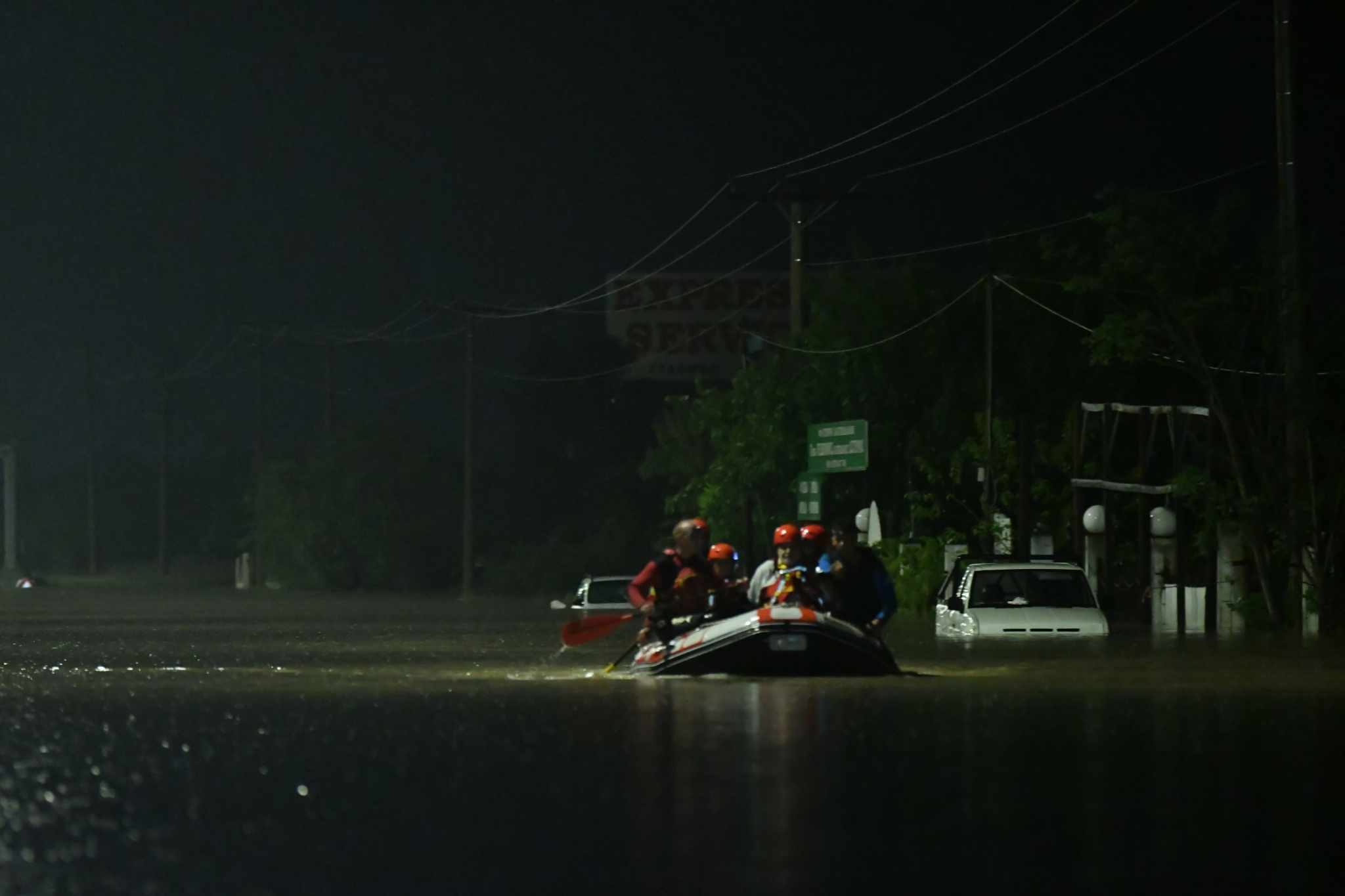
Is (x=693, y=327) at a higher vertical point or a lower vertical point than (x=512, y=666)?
higher

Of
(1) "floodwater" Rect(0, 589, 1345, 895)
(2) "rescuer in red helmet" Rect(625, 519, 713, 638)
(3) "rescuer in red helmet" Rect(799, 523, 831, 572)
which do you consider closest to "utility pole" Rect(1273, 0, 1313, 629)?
(1) "floodwater" Rect(0, 589, 1345, 895)

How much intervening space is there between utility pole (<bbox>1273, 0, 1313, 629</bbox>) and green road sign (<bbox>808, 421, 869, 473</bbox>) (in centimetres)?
2351

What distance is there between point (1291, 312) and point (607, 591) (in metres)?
21.7

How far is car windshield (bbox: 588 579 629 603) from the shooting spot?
5703 cm

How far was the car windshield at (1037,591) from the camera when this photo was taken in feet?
124

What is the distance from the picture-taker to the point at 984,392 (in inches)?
2586

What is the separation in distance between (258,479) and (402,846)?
9715cm

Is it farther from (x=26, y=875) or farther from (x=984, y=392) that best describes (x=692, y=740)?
(x=984, y=392)

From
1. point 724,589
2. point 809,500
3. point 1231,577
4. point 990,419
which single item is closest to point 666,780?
point 724,589

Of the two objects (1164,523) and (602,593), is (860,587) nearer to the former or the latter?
(1164,523)

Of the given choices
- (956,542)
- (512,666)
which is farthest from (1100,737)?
(956,542)

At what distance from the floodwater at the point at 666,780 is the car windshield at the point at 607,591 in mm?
26410

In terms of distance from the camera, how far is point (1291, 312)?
39188 mm

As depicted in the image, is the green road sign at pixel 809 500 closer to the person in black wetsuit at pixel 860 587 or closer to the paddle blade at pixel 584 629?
the paddle blade at pixel 584 629
